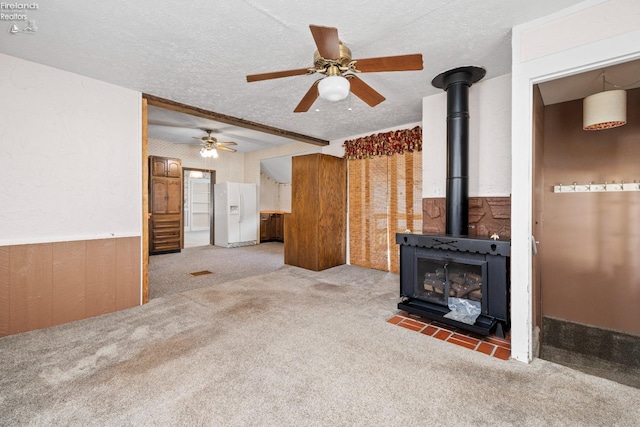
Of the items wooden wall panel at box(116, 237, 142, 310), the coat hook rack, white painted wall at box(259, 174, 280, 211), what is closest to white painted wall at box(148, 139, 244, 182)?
white painted wall at box(259, 174, 280, 211)

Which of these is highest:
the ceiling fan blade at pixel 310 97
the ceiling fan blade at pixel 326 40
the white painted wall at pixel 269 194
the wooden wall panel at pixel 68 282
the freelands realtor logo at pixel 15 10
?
the freelands realtor logo at pixel 15 10

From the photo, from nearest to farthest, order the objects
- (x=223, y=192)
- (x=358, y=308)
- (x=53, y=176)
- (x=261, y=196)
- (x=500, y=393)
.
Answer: (x=500, y=393), (x=53, y=176), (x=358, y=308), (x=223, y=192), (x=261, y=196)

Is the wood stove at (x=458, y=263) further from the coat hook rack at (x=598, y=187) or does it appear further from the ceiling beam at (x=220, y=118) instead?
the ceiling beam at (x=220, y=118)

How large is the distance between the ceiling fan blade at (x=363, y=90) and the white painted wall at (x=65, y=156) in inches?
99.2

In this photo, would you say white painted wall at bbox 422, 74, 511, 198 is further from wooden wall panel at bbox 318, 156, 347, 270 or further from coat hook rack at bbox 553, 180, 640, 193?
wooden wall panel at bbox 318, 156, 347, 270

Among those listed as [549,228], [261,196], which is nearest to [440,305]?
[549,228]

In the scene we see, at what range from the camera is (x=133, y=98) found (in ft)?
10.2

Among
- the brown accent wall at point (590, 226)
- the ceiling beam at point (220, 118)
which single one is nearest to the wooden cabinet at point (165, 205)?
the ceiling beam at point (220, 118)

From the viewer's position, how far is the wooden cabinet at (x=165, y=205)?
6.15m

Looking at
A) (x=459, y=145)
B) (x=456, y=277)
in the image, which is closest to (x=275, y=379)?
(x=456, y=277)

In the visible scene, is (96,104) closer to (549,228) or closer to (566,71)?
(566,71)

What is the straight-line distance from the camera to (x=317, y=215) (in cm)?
475

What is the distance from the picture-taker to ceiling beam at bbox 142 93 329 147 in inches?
132

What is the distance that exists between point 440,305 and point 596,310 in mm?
1696
